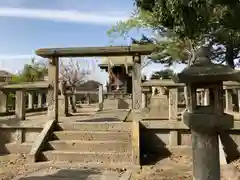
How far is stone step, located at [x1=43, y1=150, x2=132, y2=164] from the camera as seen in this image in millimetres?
7840

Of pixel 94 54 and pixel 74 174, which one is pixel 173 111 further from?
pixel 74 174

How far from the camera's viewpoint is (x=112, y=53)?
29.7 feet

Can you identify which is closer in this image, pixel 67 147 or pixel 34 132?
pixel 67 147

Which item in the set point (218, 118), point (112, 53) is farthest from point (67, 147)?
point (218, 118)

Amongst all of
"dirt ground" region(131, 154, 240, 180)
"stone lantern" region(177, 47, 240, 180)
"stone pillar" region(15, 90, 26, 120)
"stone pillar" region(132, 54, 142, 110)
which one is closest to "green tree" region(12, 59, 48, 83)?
"stone pillar" region(15, 90, 26, 120)

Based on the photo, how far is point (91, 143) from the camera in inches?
325

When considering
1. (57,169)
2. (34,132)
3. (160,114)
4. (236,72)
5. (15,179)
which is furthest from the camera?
(160,114)

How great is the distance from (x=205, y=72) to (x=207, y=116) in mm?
587

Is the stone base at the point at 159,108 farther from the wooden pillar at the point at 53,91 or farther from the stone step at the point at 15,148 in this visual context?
the stone step at the point at 15,148

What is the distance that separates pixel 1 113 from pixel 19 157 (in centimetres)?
241

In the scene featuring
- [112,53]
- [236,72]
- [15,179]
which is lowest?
[15,179]

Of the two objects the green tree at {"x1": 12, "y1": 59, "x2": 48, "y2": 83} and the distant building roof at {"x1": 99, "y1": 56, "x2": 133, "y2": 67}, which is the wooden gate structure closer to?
the distant building roof at {"x1": 99, "y1": 56, "x2": 133, "y2": 67}

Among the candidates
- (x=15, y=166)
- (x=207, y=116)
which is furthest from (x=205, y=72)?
(x=15, y=166)

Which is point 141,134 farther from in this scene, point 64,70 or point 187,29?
point 64,70
